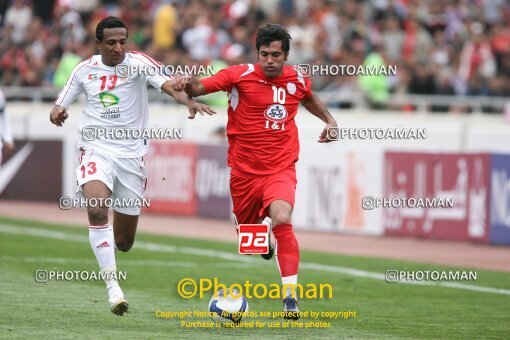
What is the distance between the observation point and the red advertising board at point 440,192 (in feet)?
64.4

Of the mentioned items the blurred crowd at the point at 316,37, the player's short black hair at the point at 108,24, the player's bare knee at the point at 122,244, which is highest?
the blurred crowd at the point at 316,37

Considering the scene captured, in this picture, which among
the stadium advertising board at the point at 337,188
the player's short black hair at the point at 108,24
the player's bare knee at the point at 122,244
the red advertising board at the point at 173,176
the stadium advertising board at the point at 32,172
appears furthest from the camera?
the stadium advertising board at the point at 32,172

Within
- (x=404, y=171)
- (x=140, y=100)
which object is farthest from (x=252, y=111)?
(x=404, y=171)

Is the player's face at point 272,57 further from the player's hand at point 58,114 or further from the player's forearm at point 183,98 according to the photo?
the player's hand at point 58,114

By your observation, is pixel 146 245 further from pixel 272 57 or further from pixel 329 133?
pixel 272 57

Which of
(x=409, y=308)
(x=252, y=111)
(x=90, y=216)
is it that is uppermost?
(x=252, y=111)

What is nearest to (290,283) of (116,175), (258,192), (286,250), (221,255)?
(286,250)

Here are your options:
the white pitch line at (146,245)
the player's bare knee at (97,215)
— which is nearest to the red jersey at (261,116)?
the player's bare knee at (97,215)

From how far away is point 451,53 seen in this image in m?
24.1

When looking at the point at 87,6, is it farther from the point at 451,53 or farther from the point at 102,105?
the point at 102,105

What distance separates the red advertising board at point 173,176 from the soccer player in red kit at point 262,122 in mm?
13056

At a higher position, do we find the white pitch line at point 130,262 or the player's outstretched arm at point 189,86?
the player's outstretched arm at point 189,86

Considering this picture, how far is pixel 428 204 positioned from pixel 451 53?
505 centimetres

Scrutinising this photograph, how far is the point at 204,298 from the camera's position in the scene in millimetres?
12891
